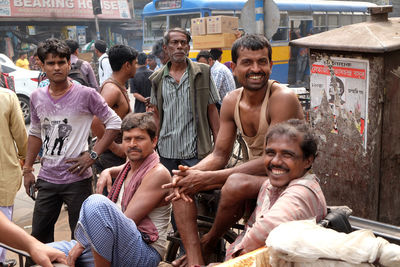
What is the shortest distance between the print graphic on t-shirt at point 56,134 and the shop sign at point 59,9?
71.0 feet

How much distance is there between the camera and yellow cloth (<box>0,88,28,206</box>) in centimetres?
343

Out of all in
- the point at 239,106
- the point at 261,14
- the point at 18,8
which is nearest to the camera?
the point at 239,106

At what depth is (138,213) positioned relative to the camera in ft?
9.10

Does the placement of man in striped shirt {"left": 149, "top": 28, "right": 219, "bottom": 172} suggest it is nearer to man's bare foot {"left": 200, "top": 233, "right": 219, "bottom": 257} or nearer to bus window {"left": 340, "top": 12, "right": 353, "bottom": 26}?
man's bare foot {"left": 200, "top": 233, "right": 219, "bottom": 257}

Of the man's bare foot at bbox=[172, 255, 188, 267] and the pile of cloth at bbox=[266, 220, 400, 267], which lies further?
the man's bare foot at bbox=[172, 255, 188, 267]

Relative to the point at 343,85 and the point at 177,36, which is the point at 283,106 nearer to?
the point at 343,85

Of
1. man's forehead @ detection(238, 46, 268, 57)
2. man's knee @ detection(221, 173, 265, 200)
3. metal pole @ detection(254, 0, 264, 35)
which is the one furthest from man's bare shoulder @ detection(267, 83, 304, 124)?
metal pole @ detection(254, 0, 264, 35)

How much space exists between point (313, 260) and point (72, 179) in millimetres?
2556

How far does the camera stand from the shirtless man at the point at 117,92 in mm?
4340

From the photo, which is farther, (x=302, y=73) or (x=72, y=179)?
(x=302, y=73)

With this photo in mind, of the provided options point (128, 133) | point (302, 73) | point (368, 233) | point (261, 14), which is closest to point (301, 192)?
point (368, 233)

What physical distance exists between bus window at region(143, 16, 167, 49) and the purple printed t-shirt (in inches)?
438

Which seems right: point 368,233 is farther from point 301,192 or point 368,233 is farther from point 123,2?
point 123,2

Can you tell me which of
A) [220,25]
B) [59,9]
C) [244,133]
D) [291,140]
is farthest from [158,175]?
[59,9]
